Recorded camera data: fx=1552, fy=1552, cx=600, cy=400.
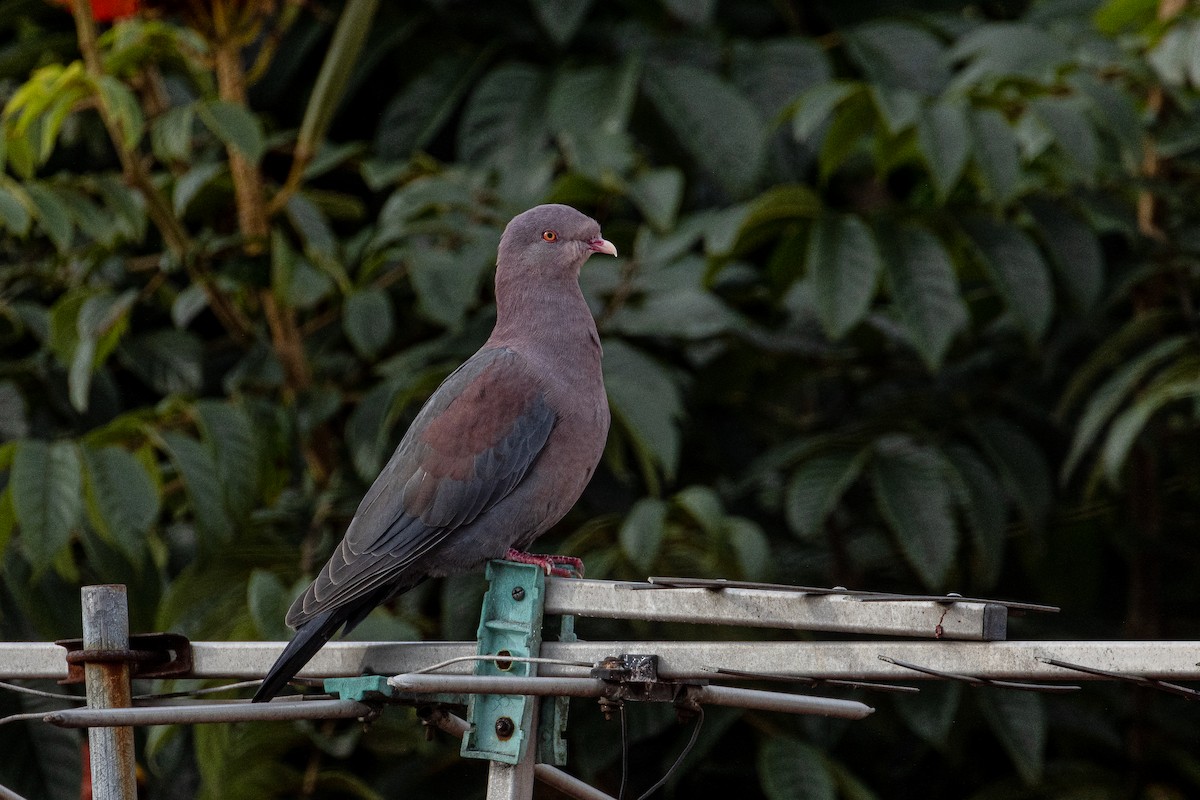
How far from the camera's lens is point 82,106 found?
11.9ft

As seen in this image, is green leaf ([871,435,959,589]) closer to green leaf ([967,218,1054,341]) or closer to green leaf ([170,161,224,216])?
green leaf ([967,218,1054,341])

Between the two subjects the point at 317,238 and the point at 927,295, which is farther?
the point at 317,238

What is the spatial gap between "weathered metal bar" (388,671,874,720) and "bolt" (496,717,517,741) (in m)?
0.18

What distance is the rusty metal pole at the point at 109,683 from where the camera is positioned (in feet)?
6.47

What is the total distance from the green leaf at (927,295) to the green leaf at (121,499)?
Result: 167 cm

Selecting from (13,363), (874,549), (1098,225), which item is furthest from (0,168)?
(1098,225)

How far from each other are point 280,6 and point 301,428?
1406 millimetres

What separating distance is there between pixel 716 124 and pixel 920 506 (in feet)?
3.60

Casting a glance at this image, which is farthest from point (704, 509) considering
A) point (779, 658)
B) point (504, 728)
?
point (779, 658)

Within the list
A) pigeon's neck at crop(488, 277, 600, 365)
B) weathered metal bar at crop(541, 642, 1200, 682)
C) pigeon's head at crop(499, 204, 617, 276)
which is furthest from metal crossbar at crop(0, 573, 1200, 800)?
pigeon's head at crop(499, 204, 617, 276)

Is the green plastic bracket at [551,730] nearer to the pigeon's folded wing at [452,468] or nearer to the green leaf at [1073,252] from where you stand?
the pigeon's folded wing at [452,468]

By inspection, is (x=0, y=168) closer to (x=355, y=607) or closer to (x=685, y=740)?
(x=355, y=607)

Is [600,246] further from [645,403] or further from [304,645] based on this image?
[304,645]

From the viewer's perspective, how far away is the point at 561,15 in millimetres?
4129
